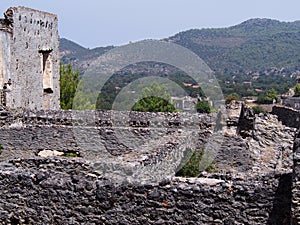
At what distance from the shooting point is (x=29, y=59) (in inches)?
698

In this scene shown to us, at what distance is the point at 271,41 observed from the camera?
11531 cm

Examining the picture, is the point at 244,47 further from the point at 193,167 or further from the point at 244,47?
the point at 193,167

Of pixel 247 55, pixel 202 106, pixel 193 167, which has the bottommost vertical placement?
pixel 193 167

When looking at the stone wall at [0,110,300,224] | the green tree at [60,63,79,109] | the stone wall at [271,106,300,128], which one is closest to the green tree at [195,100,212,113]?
the green tree at [60,63,79,109]

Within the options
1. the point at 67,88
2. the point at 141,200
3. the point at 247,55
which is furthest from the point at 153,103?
the point at 247,55

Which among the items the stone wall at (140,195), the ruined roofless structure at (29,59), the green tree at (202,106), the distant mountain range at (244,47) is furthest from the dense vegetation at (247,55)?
the stone wall at (140,195)

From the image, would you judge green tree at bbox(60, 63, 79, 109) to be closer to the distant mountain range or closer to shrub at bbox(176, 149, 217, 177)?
shrub at bbox(176, 149, 217, 177)

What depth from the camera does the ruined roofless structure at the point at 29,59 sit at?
16.1m

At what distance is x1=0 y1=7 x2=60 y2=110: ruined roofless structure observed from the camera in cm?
1612

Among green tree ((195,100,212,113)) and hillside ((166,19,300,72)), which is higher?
hillside ((166,19,300,72))

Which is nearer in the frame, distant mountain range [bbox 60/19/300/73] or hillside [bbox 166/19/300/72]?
distant mountain range [bbox 60/19/300/73]

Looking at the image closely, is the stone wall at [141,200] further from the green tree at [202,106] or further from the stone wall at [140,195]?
the green tree at [202,106]

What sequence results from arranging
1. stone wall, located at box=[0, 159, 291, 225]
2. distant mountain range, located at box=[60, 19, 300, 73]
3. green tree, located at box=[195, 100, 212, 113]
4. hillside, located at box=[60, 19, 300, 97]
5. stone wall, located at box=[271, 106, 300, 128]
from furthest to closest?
distant mountain range, located at box=[60, 19, 300, 73]
hillside, located at box=[60, 19, 300, 97]
green tree, located at box=[195, 100, 212, 113]
stone wall, located at box=[271, 106, 300, 128]
stone wall, located at box=[0, 159, 291, 225]

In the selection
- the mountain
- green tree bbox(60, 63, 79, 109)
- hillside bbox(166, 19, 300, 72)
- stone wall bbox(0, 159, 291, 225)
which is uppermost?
hillside bbox(166, 19, 300, 72)
